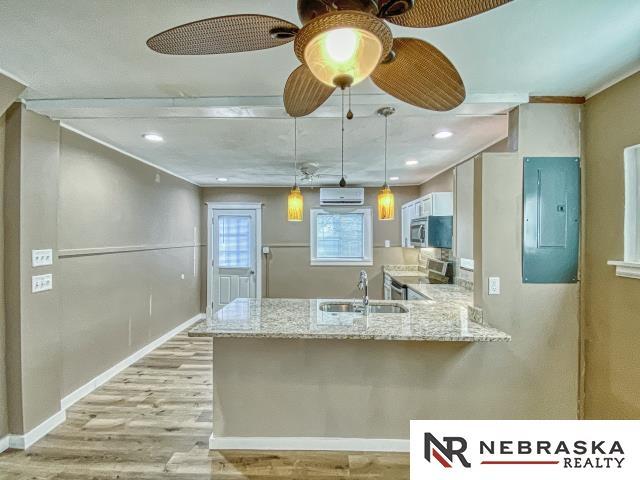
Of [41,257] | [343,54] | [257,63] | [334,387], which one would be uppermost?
[257,63]

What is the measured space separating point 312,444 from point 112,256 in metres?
2.77

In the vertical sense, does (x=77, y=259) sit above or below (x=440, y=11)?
below

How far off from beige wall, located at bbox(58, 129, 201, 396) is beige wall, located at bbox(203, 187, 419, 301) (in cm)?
143

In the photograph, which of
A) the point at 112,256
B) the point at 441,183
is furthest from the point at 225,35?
the point at 441,183

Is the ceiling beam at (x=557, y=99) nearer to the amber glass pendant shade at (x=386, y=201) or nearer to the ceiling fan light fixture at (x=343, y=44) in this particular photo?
the amber glass pendant shade at (x=386, y=201)

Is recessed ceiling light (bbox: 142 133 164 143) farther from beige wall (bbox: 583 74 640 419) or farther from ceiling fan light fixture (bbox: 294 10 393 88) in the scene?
beige wall (bbox: 583 74 640 419)

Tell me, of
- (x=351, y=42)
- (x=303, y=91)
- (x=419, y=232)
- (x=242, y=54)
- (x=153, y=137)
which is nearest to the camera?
(x=351, y=42)

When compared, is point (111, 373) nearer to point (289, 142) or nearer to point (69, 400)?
point (69, 400)

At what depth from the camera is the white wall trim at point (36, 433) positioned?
2.35m

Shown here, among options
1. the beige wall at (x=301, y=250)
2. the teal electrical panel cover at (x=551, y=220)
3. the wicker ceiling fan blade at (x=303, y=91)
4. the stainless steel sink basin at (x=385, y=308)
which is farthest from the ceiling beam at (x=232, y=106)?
the beige wall at (x=301, y=250)

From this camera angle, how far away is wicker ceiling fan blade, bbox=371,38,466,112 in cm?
109

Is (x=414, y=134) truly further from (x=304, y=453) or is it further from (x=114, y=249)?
(x=114, y=249)

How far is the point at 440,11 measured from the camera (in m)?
0.96

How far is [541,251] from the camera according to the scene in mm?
2303
